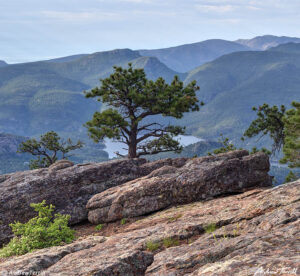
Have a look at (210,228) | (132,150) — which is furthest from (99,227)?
(132,150)

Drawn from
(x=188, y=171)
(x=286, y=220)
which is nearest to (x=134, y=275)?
(x=286, y=220)

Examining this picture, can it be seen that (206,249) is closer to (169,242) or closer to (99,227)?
(169,242)

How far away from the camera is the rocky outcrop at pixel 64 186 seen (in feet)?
77.7

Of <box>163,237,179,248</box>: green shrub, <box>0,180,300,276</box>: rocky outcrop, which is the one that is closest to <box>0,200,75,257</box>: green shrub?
<box>0,180,300,276</box>: rocky outcrop

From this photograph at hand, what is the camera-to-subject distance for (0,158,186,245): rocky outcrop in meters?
23.7

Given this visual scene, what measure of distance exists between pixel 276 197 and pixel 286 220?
3.31m

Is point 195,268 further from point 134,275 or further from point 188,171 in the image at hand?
point 188,171

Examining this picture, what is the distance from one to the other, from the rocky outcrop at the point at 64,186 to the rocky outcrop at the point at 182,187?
272cm

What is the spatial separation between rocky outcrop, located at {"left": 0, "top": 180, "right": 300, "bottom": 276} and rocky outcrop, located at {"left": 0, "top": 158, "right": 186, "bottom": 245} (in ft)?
36.5

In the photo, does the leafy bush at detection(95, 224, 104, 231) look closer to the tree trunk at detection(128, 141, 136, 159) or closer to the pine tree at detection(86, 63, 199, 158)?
the pine tree at detection(86, 63, 199, 158)

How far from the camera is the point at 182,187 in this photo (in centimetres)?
2123

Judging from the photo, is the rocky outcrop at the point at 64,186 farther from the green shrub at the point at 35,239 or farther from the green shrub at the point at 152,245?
the green shrub at the point at 152,245

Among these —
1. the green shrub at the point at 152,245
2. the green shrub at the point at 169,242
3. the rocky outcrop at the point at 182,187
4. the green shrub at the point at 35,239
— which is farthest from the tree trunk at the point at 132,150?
the green shrub at the point at 152,245

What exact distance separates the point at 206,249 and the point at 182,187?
11376 mm
